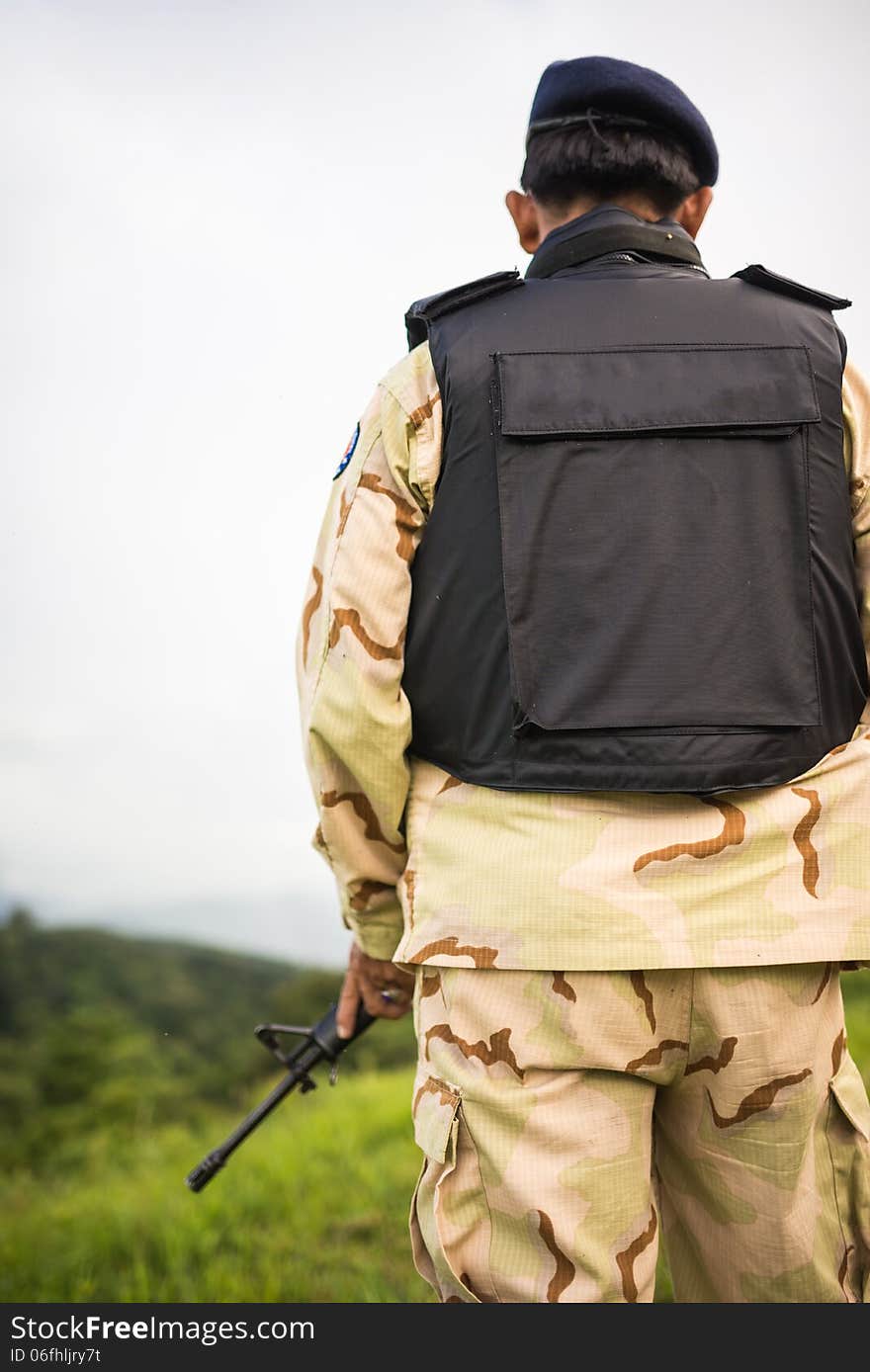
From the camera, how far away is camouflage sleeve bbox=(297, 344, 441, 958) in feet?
5.26

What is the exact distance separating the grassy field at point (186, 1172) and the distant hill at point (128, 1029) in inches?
0.5

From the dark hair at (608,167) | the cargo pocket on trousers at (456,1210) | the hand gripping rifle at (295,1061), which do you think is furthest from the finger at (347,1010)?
the dark hair at (608,167)

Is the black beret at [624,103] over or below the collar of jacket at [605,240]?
over

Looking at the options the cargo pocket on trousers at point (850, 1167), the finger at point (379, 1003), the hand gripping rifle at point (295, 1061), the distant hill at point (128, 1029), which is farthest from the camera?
A: the distant hill at point (128, 1029)

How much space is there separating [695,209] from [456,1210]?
1682 millimetres

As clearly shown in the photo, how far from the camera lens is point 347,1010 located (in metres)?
2.08

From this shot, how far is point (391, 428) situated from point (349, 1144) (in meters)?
2.72

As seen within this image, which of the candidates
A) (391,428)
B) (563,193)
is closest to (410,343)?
(391,428)

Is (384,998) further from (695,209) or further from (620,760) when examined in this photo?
(695,209)

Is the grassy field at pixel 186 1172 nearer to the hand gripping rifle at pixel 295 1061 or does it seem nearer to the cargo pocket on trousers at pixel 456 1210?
the hand gripping rifle at pixel 295 1061

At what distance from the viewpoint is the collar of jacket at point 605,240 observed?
1712mm

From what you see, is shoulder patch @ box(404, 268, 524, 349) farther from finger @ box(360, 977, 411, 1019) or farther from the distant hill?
the distant hill

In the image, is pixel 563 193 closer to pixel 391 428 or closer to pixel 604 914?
pixel 391 428

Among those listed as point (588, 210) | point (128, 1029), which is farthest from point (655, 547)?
point (128, 1029)
